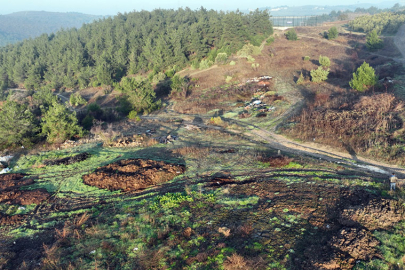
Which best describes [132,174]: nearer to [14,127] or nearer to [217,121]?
[217,121]

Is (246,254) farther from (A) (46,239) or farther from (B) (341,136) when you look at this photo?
(B) (341,136)

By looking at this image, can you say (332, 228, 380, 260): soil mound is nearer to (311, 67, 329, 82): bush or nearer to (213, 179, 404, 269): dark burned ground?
(213, 179, 404, 269): dark burned ground

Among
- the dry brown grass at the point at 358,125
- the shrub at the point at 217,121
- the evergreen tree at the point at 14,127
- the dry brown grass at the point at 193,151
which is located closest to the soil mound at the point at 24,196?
the dry brown grass at the point at 193,151

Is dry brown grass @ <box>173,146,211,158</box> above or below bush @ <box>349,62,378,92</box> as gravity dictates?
below

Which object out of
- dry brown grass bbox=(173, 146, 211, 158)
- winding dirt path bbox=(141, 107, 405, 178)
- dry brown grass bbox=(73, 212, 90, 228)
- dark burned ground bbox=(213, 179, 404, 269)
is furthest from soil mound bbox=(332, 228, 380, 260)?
dry brown grass bbox=(173, 146, 211, 158)

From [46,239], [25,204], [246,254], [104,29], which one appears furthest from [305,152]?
[104,29]

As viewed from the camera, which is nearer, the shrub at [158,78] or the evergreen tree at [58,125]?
the evergreen tree at [58,125]

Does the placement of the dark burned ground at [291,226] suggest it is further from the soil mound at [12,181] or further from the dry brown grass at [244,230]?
the soil mound at [12,181]
